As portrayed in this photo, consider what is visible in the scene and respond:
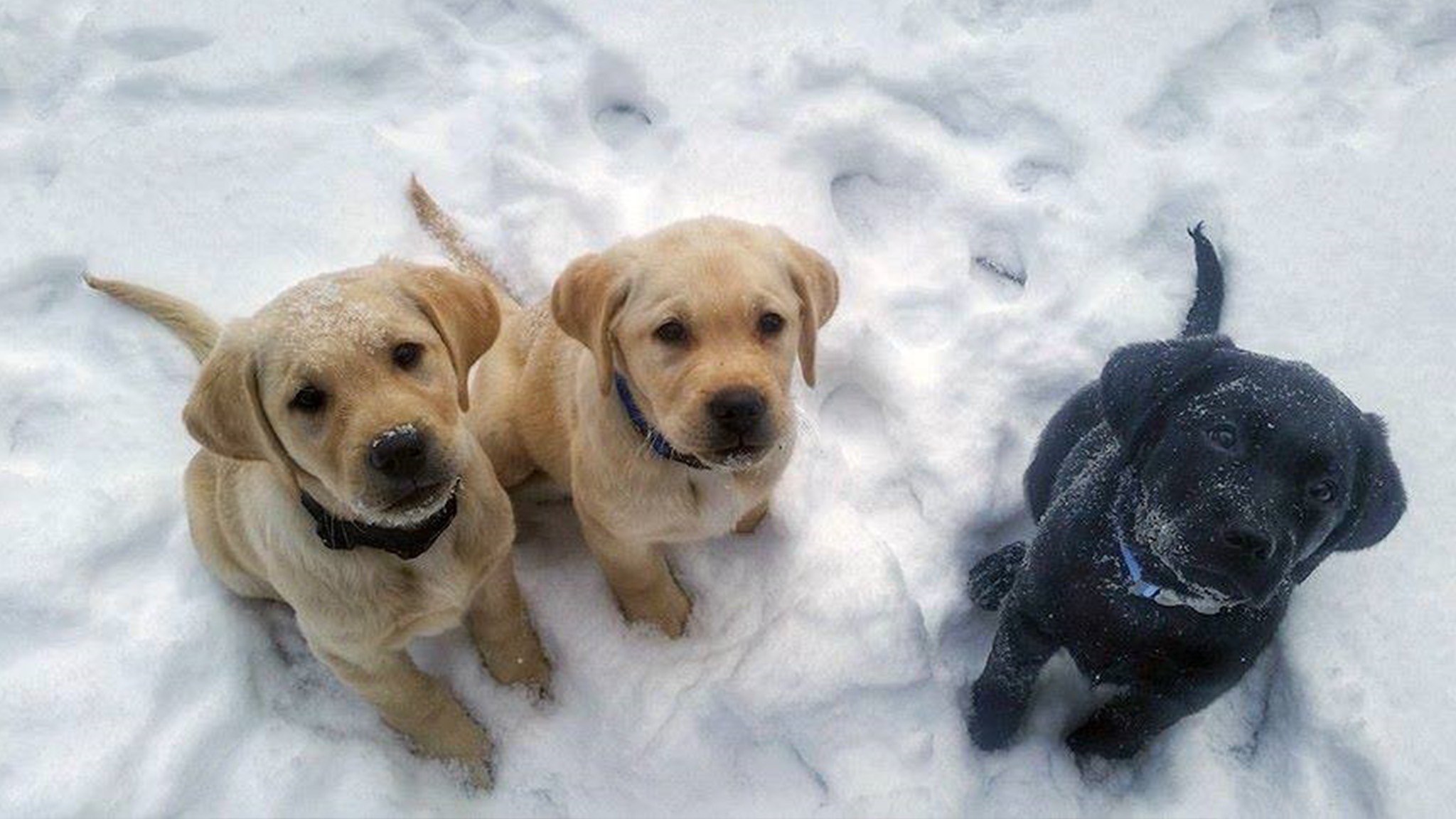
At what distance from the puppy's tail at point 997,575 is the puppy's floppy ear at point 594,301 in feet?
4.76

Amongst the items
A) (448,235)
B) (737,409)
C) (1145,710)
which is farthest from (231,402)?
(1145,710)

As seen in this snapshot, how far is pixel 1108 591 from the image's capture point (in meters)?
2.63

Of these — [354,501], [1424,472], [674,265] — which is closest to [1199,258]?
[1424,472]

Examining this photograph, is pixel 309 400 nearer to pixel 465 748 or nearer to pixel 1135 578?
pixel 465 748

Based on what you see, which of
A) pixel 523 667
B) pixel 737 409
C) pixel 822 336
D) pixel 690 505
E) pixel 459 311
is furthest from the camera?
pixel 822 336

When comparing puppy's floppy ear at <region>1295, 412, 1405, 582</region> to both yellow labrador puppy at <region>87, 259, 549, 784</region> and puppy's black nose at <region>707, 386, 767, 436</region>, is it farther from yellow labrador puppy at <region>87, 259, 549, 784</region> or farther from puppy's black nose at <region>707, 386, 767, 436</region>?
yellow labrador puppy at <region>87, 259, 549, 784</region>

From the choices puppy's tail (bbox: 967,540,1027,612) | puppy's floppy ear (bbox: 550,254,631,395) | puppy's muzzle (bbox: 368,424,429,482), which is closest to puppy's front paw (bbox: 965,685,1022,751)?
puppy's tail (bbox: 967,540,1027,612)

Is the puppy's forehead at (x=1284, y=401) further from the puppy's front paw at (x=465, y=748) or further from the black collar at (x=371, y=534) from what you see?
the puppy's front paw at (x=465, y=748)

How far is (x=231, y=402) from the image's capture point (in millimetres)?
2363

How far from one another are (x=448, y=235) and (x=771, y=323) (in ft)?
6.09

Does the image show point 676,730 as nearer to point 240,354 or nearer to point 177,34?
point 240,354

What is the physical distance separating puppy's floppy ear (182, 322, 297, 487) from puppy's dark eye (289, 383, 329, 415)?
0.31 feet

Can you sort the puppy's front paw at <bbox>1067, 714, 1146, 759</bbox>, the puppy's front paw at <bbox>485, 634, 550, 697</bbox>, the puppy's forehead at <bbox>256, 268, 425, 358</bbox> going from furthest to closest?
the puppy's front paw at <bbox>485, 634, 550, 697</bbox> → the puppy's front paw at <bbox>1067, 714, 1146, 759</bbox> → the puppy's forehead at <bbox>256, 268, 425, 358</bbox>

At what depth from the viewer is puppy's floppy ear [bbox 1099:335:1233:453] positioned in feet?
8.00
